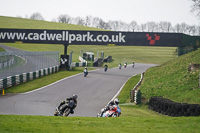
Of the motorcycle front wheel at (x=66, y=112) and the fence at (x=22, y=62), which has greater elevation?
the fence at (x=22, y=62)

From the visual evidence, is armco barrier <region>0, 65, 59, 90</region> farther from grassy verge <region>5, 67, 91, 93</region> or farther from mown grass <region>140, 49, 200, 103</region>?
mown grass <region>140, 49, 200, 103</region>

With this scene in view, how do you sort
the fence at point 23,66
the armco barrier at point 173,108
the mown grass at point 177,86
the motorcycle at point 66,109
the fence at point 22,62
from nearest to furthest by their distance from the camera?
the motorcycle at point 66,109 → the armco barrier at point 173,108 → the mown grass at point 177,86 → the fence at point 23,66 → the fence at point 22,62

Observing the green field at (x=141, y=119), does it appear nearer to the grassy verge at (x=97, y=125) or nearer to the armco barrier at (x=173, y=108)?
the grassy verge at (x=97, y=125)

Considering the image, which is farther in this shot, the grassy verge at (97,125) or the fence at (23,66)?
the fence at (23,66)

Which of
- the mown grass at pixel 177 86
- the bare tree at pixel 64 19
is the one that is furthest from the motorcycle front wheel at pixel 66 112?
the bare tree at pixel 64 19

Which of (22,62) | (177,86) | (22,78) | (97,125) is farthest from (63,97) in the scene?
(97,125)

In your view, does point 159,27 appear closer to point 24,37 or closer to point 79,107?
point 24,37

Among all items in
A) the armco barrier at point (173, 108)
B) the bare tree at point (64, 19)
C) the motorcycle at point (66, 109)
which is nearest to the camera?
the motorcycle at point (66, 109)

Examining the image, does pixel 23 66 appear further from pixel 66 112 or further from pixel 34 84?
pixel 66 112

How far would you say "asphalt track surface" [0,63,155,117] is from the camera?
18.2 metres

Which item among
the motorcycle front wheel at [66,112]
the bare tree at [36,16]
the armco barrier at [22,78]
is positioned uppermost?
the bare tree at [36,16]

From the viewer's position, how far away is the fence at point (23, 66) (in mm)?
25897

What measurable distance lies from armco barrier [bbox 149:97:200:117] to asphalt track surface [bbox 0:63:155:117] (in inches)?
115

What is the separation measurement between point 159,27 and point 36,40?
124892 mm
